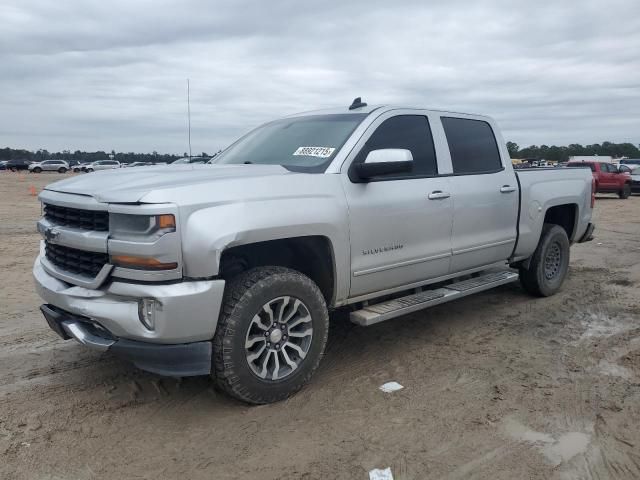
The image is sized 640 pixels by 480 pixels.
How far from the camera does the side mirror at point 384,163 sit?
393 centimetres

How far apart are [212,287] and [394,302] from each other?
5.89 ft

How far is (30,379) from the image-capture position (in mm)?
4062

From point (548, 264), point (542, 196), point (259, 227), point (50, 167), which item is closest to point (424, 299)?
point (259, 227)

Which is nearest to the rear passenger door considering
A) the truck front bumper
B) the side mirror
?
the side mirror

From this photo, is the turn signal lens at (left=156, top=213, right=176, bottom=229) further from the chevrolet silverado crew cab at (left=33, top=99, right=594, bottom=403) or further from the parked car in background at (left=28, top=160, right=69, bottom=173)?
the parked car in background at (left=28, top=160, right=69, bottom=173)

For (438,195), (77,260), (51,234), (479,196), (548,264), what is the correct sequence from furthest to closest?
(548,264) → (479,196) → (438,195) → (51,234) → (77,260)

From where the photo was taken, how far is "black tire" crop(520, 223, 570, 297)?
6.29 meters

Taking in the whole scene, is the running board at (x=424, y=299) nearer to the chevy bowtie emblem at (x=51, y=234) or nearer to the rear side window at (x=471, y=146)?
the rear side window at (x=471, y=146)

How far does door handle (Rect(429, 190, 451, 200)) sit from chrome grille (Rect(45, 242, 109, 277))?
8.56 feet

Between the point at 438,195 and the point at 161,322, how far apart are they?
2577 mm

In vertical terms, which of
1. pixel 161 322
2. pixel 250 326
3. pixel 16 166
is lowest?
pixel 16 166

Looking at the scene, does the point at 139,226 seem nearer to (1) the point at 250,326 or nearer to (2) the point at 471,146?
(1) the point at 250,326

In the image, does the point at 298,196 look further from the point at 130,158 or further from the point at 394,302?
the point at 130,158

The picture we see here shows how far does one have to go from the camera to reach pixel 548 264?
6539mm
